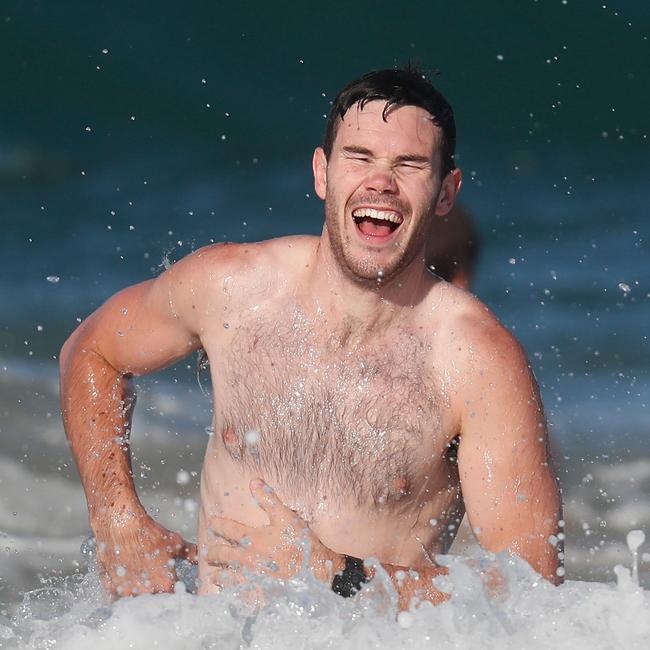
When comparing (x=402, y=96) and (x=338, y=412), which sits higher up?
(x=402, y=96)

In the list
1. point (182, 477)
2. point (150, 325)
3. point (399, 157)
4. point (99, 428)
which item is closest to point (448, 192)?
point (399, 157)

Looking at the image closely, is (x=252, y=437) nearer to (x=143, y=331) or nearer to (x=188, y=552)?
(x=188, y=552)

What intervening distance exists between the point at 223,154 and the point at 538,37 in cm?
199

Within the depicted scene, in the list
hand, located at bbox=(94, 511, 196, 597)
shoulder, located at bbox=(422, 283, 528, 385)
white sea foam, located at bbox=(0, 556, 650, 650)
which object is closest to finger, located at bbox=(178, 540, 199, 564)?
hand, located at bbox=(94, 511, 196, 597)

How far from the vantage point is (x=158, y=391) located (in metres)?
5.89

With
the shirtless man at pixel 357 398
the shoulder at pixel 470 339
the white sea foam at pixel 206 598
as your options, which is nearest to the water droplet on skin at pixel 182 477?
the white sea foam at pixel 206 598

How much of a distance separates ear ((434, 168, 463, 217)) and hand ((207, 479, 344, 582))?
88 centimetres

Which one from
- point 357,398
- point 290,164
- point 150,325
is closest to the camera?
point 357,398

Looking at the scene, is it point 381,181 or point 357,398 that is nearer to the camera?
point 381,181

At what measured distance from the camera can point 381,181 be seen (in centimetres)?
306

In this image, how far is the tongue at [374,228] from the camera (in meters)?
3.08

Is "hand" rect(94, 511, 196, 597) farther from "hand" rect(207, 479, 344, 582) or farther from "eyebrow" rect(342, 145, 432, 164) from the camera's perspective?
"eyebrow" rect(342, 145, 432, 164)

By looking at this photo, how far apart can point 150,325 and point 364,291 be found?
0.72 metres

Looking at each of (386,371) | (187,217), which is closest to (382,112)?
(386,371)
